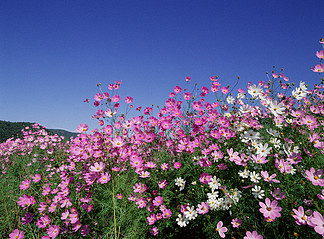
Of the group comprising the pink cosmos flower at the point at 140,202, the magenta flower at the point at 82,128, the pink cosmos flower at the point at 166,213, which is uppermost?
the magenta flower at the point at 82,128

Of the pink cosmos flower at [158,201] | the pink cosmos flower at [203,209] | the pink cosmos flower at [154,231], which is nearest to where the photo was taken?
the pink cosmos flower at [203,209]

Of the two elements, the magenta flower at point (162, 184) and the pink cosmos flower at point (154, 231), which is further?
the magenta flower at point (162, 184)

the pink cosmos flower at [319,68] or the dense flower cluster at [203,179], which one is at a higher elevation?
the pink cosmos flower at [319,68]

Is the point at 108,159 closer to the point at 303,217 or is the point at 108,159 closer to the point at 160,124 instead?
the point at 160,124

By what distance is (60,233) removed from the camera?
216cm

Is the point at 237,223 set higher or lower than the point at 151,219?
higher

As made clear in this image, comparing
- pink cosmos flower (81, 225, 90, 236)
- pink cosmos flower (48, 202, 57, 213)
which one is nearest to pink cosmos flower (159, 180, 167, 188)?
pink cosmos flower (81, 225, 90, 236)

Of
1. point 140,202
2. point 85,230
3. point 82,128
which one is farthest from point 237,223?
point 82,128

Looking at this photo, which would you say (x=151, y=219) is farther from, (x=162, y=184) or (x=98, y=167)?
(x=98, y=167)

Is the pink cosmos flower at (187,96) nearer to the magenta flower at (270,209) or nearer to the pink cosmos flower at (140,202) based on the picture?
the pink cosmos flower at (140,202)

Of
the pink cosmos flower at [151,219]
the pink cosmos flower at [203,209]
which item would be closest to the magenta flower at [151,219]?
the pink cosmos flower at [151,219]

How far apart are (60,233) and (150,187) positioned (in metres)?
1.12

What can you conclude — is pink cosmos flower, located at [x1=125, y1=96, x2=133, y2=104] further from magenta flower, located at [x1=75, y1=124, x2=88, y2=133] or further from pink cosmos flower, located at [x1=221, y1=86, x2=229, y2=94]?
pink cosmos flower, located at [x1=221, y1=86, x2=229, y2=94]

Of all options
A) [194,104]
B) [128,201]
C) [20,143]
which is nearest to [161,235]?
[128,201]
